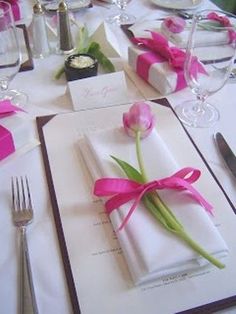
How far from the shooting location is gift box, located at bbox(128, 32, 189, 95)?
0.74 metres

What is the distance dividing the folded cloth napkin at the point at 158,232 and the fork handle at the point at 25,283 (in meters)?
0.11

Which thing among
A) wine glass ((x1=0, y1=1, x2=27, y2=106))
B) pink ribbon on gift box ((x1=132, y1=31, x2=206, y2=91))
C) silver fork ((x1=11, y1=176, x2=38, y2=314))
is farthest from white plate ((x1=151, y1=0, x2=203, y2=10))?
silver fork ((x1=11, y1=176, x2=38, y2=314))

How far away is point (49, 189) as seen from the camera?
538 millimetres

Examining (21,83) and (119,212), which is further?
(21,83)

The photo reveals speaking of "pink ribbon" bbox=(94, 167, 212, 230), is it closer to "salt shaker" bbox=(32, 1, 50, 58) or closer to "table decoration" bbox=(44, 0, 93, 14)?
"salt shaker" bbox=(32, 1, 50, 58)

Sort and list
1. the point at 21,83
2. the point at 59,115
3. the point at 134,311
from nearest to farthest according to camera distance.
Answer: the point at 134,311, the point at 59,115, the point at 21,83

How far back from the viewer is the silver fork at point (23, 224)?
1.32 feet

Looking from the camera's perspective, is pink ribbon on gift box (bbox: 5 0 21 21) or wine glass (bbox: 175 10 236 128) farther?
pink ribbon on gift box (bbox: 5 0 21 21)

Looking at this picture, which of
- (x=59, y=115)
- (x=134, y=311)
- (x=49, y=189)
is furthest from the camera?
(x=59, y=115)

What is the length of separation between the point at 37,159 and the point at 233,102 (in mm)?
421

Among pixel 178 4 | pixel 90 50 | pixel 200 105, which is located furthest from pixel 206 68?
pixel 178 4

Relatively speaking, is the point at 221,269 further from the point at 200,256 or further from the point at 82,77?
the point at 82,77

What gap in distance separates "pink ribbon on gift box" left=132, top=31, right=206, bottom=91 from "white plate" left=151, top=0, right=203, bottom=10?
0.32 m

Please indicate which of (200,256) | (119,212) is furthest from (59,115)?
(200,256)
